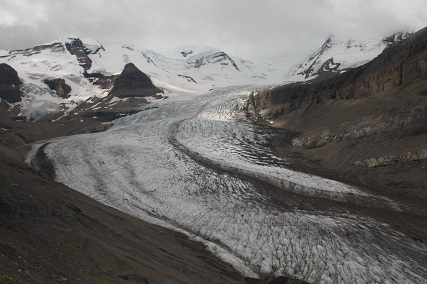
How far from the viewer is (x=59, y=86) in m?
171

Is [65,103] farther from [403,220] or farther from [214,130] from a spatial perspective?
[403,220]

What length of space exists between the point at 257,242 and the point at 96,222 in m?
9.84

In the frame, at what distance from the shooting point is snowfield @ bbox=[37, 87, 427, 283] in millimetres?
21406

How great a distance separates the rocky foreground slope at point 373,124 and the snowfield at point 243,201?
349cm

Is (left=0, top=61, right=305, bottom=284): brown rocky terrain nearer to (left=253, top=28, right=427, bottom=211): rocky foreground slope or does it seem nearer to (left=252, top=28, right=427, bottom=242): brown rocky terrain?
(left=252, top=28, right=427, bottom=242): brown rocky terrain

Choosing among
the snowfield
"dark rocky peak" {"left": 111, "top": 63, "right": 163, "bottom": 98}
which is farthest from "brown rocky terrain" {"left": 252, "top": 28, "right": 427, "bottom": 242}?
"dark rocky peak" {"left": 111, "top": 63, "right": 163, "bottom": 98}

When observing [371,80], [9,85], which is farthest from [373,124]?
[9,85]

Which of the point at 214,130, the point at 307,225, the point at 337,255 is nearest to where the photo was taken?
the point at 337,255

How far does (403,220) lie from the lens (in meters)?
26.6

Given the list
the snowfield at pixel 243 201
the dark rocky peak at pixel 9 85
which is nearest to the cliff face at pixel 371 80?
the snowfield at pixel 243 201

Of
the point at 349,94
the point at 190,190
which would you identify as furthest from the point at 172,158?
the point at 349,94

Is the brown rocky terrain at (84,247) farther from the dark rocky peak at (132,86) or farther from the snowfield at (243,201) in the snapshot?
the dark rocky peak at (132,86)

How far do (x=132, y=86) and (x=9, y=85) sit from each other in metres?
48.7

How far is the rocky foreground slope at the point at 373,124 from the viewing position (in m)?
34.4
